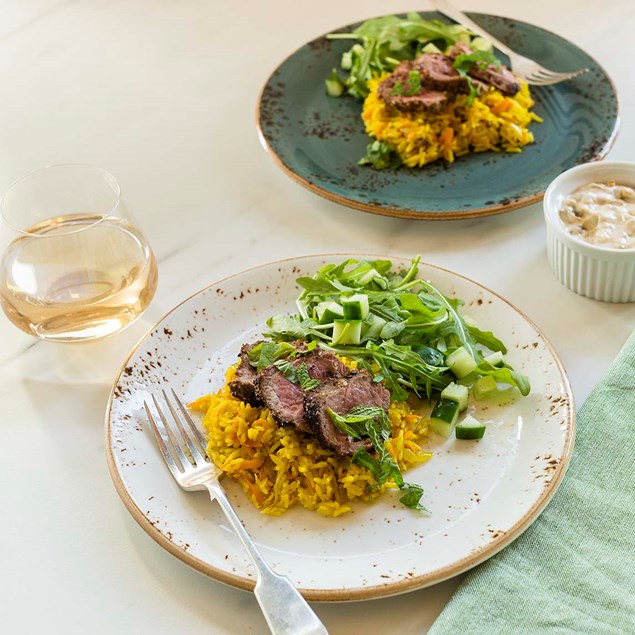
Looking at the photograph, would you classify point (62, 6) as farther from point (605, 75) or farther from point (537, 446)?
point (537, 446)

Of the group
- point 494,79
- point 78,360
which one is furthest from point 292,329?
point 494,79

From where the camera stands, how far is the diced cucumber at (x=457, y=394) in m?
1.99

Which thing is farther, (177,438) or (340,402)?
(177,438)

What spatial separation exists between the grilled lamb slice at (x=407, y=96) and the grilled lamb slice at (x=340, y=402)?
1.22m

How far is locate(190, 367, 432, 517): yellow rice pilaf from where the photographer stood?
6.02ft

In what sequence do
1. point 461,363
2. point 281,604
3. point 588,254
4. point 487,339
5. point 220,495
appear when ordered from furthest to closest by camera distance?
point 588,254 → point 487,339 → point 461,363 → point 220,495 → point 281,604

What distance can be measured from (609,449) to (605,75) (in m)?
1.65

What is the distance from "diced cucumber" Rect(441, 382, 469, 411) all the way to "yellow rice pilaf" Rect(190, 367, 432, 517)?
0.12 meters

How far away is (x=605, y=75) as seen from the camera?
3.07 m

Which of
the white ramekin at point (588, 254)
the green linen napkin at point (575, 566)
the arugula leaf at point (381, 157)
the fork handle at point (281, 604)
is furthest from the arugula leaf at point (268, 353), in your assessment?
the arugula leaf at point (381, 157)

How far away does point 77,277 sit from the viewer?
2221 mm

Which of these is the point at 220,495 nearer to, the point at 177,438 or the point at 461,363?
the point at 177,438

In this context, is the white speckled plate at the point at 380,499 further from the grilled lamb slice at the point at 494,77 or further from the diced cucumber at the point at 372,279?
the grilled lamb slice at the point at 494,77

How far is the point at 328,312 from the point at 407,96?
3.50 ft
